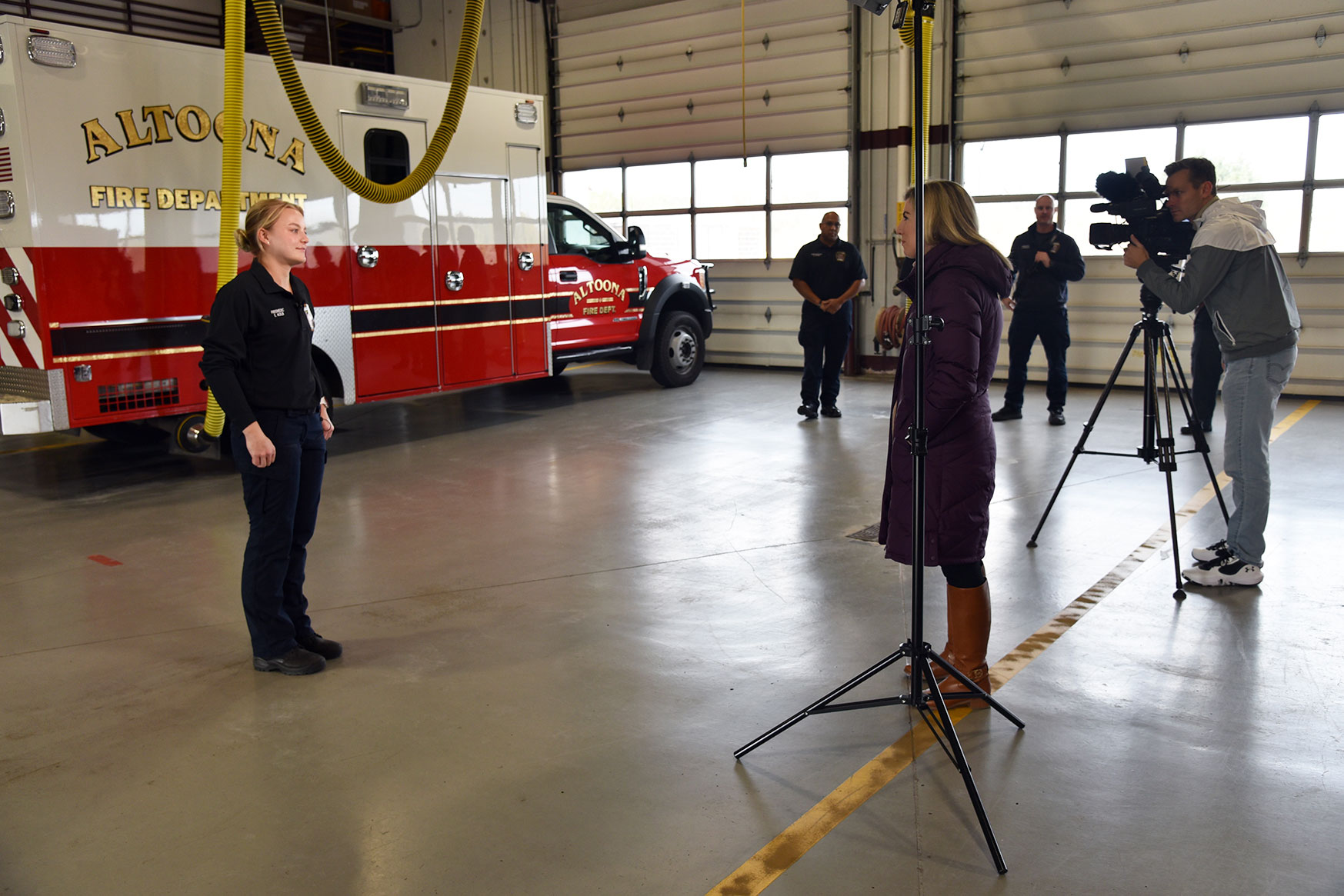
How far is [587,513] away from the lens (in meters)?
6.36

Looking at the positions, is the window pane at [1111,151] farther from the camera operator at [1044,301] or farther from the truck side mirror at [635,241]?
the truck side mirror at [635,241]

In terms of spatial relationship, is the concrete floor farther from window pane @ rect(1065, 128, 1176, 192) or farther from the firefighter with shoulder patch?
window pane @ rect(1065, 128, 1176, 192)

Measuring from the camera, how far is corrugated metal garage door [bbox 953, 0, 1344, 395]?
1023 centimetres

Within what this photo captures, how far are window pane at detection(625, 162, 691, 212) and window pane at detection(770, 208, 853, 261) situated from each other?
4.51 ft

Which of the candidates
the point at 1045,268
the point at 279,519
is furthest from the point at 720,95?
the point at 279,519

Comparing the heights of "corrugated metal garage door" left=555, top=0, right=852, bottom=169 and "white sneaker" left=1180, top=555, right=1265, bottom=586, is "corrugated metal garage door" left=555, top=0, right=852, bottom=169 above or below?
above

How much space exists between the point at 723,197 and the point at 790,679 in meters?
10.9

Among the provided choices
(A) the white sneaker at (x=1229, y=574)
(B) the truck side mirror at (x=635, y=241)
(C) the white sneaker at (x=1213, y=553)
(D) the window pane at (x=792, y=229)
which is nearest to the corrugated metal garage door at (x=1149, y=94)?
(D) the window pane at (x=792, y=229)

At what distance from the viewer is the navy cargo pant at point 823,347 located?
9.49 meters

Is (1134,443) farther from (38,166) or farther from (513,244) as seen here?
(38,166)

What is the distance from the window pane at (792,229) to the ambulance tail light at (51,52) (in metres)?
8.68

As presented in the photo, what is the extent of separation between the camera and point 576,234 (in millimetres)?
10633

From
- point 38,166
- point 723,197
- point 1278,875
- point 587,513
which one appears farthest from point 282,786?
point 723,197

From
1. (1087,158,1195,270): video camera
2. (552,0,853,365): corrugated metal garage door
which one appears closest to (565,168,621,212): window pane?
(552,0,853,365): corrugated metal garage door
